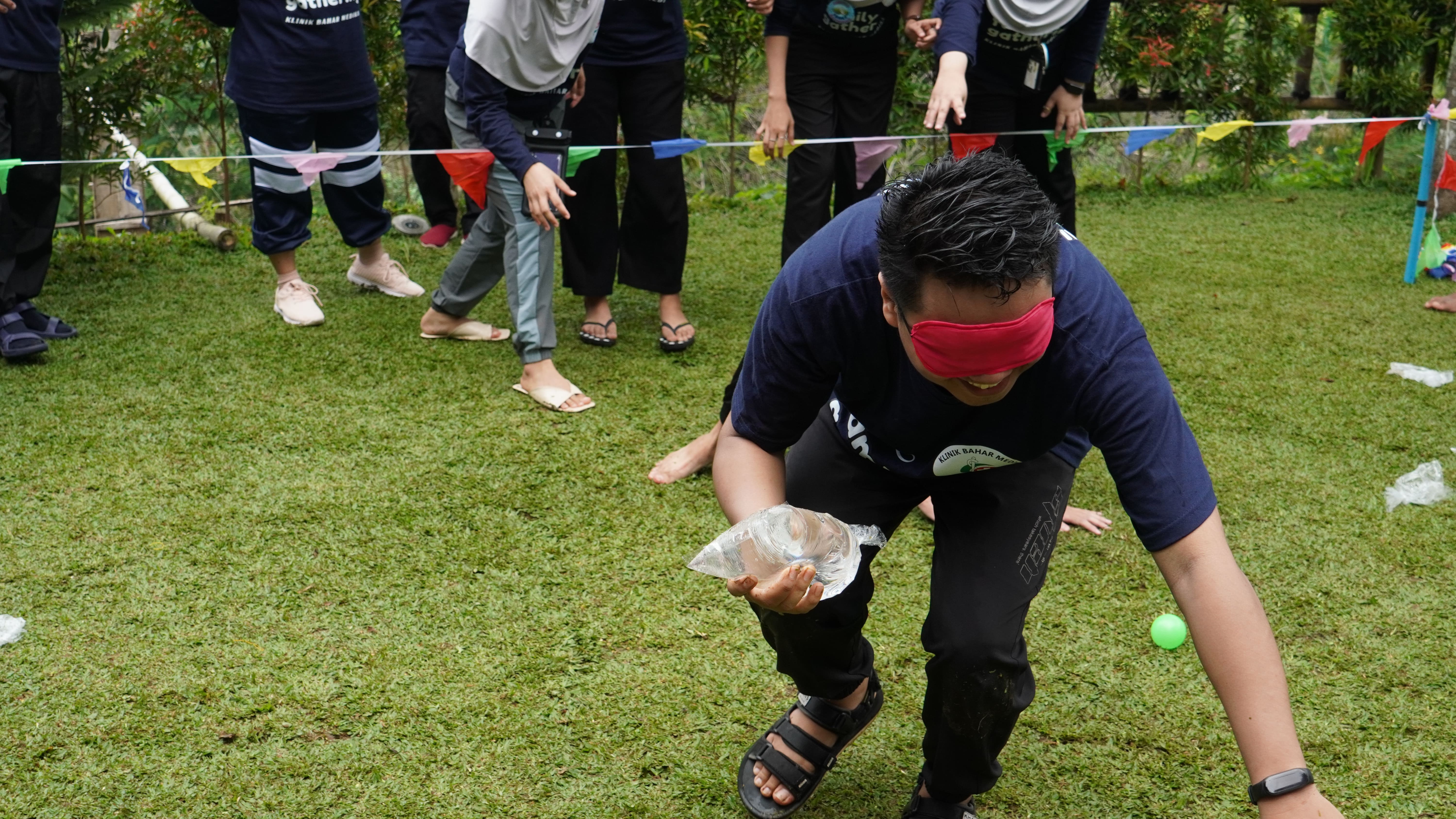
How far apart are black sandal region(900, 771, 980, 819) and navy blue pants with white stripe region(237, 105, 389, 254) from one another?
352cm

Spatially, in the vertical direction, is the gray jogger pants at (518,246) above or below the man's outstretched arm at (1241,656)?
below

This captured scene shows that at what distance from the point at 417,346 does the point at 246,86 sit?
3.82 ft

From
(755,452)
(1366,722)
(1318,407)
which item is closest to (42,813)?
(755,452)

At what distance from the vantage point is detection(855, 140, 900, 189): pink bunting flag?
14.1 ft

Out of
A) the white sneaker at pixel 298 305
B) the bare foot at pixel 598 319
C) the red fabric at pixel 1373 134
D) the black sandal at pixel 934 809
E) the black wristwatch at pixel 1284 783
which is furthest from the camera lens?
the red fabric at pixel 1373 134

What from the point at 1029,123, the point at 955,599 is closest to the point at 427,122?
the point at 1029,123

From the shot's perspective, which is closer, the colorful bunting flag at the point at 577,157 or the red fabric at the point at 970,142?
the red fabric at the point at 970,142

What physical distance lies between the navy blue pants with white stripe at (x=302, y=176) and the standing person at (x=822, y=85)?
1669 millimetres

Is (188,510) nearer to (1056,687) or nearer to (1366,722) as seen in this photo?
(1056,687)

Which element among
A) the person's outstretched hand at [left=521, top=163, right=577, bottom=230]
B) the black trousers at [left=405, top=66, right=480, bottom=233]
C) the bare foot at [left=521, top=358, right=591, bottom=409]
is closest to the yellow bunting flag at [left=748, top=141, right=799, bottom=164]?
the person's outstretched hand at [left=521, top=163, right=577, bottom=230]

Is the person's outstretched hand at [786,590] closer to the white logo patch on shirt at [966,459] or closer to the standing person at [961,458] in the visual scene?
the standing person at [961,458]

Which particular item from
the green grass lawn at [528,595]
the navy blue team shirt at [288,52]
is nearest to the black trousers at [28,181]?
the green grass lawn at [528,595]

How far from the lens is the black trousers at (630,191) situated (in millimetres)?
4383

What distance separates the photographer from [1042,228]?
5.25 ft
